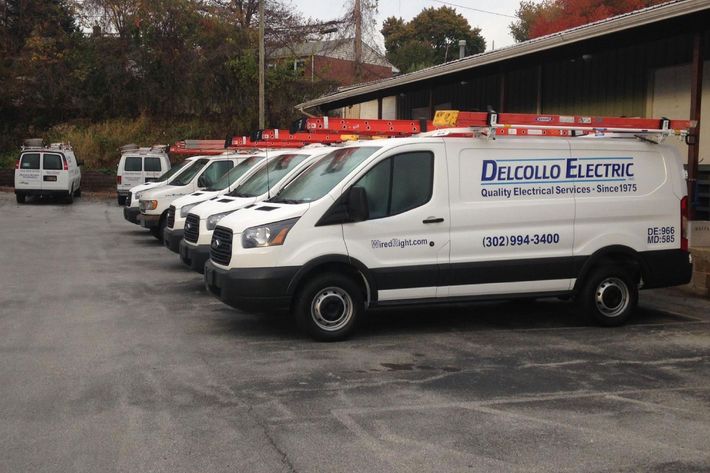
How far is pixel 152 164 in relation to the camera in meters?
27.0

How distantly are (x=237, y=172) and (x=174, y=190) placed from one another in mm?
2114

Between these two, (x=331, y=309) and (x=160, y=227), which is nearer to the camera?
(x=331, y=309)

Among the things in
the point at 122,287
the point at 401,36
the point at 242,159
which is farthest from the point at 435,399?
the point at 401,36

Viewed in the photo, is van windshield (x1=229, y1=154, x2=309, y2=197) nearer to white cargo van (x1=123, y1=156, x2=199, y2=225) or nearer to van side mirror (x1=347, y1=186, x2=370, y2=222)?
van side mirror (x1=347, y1=186, x2=370, y2=222)

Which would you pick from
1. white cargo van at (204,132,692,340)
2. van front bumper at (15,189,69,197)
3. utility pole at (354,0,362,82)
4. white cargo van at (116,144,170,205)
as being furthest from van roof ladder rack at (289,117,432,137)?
utility pole at (354,0,362,82)

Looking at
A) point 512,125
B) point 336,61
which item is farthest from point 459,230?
point 336,61

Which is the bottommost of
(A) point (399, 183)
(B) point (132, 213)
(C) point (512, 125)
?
(B) point (132, 213)

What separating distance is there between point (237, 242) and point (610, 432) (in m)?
4.20

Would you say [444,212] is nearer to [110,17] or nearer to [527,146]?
[527,146]

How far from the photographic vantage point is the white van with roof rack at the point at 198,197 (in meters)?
12.7

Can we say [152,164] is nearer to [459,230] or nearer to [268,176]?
[268,176]

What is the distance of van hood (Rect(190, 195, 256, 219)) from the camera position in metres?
11.0

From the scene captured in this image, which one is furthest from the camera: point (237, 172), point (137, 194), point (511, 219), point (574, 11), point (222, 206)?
point (574, 11)

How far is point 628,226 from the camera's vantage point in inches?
356
